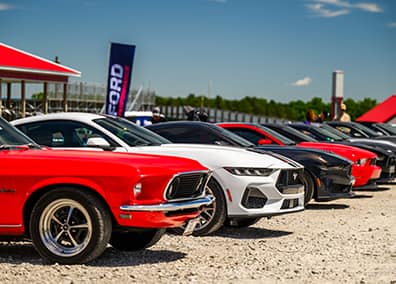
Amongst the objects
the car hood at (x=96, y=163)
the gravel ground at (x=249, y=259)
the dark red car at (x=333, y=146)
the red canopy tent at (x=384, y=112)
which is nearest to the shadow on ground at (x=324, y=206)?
the dark red car at (x=333, y=146)

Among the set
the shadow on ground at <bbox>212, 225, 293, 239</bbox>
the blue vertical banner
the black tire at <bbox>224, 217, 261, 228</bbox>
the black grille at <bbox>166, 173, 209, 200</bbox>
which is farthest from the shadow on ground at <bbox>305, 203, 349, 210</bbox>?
the blue vertical banner

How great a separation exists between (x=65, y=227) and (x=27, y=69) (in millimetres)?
27241

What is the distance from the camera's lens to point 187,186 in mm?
7660

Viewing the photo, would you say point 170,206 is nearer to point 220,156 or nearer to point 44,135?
point 220,156

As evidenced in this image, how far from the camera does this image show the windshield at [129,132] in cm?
1016

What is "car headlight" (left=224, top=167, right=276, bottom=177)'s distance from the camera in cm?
950

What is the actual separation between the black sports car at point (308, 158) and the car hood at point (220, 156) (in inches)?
81.3

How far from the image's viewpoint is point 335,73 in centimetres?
4266

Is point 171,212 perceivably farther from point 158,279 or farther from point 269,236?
point 269,236

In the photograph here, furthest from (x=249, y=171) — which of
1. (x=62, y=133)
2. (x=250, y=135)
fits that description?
(x=250, y=135)

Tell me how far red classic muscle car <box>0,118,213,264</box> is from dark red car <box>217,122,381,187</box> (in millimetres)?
6764

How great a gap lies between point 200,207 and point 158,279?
1.11 m

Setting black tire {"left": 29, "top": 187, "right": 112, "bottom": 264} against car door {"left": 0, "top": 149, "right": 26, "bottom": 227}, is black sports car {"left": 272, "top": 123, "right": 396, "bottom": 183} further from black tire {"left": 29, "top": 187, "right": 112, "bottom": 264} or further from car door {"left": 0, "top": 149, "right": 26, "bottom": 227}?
car door {"left": 0, "top": 149, "right": 26, "bottom": 227}

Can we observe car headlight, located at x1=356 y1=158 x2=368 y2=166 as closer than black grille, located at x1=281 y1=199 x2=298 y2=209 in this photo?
No
